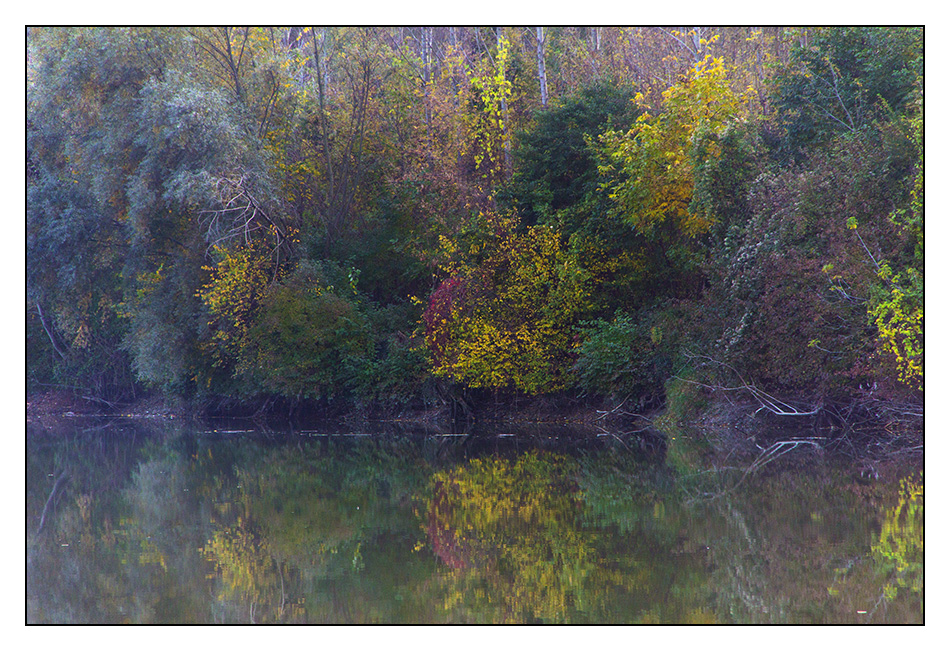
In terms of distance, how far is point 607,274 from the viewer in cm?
2230

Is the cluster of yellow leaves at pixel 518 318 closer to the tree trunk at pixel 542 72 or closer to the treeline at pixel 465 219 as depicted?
the treeline at pixel 465 219

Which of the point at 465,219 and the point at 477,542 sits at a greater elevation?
the point at 465,219

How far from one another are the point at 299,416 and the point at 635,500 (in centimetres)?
1706

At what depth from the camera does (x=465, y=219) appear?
25078mm

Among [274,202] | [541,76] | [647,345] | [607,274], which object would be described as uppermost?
[541,76]

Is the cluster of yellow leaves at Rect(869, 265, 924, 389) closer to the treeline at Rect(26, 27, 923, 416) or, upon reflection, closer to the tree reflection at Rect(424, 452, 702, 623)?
the treeline at Rect(26, 27, 923, 416)

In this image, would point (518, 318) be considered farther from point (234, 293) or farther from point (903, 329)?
point (903, 329)

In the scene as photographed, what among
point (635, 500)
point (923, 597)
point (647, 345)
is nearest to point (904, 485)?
point (635, 500)

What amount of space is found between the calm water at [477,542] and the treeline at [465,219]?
4.52 metres

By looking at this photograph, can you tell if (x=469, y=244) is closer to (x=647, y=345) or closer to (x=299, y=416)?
(x=647, y=345)

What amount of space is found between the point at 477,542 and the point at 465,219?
56.7ft

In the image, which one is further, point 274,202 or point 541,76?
point 541,76

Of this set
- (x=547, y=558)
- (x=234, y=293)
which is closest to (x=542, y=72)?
(x=234, y=293)

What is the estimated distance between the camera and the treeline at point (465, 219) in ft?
53.7
